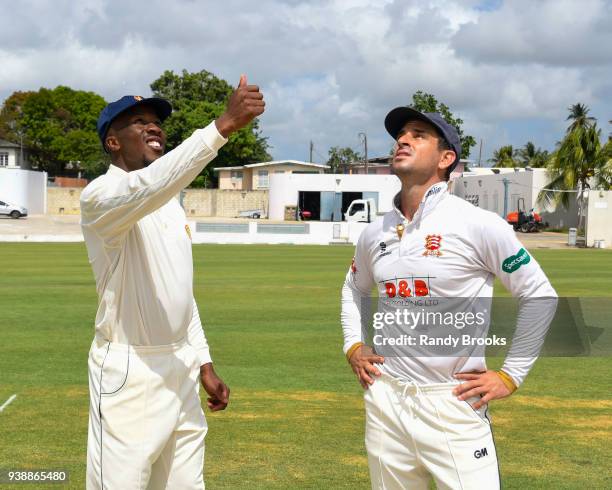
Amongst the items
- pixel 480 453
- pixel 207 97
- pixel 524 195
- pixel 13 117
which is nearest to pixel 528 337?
pixel 480 453

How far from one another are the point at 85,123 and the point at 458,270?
108831mm

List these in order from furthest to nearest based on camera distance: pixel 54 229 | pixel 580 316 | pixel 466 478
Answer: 1. pixel 54 229
2. pixel 580 316
3. pixel 466 478

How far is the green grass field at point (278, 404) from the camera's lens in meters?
6.44

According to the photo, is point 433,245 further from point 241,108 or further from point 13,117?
point 13,117

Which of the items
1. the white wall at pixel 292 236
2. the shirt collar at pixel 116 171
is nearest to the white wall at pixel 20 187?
the white wall at pixel 292 236

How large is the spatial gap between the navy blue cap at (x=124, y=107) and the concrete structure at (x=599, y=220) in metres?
43.7

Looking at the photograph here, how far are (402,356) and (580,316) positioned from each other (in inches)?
39.2

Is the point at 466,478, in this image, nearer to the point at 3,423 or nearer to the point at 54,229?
the point at 3,423

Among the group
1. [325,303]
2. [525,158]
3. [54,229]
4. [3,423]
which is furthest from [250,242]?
[525,158]

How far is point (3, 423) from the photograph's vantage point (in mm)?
7707

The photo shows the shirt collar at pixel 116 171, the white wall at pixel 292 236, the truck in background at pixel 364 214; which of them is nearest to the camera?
the shirt collar at pixel 116 171

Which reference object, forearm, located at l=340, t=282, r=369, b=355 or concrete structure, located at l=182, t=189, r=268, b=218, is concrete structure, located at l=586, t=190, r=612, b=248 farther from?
forearm, located at l=340, t=282, r=369, b=355

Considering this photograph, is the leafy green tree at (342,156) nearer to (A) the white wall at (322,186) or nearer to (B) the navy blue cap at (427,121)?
(A) the white wall at (322,186)

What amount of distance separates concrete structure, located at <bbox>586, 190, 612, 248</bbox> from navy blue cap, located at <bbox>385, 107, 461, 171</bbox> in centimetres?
4343
